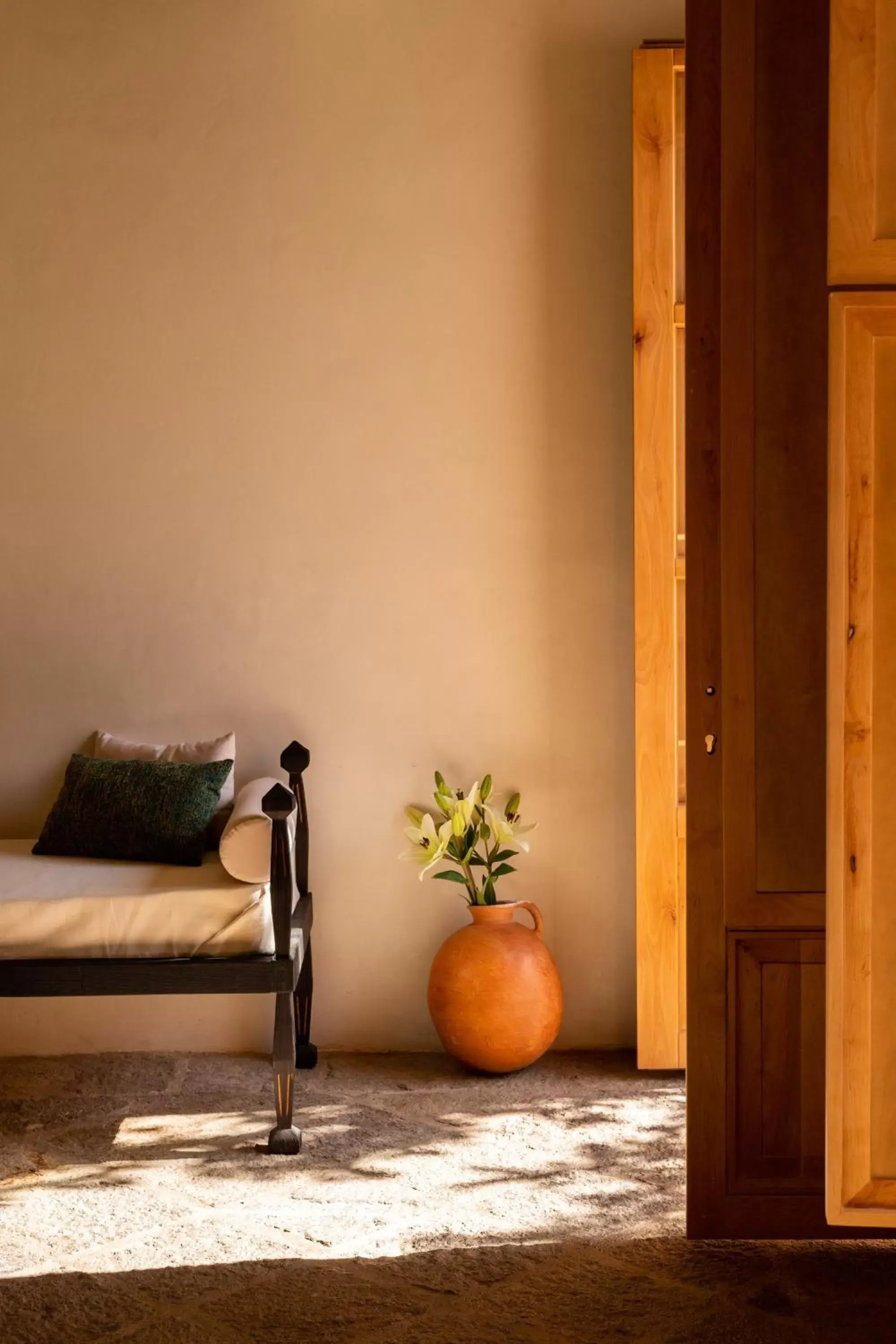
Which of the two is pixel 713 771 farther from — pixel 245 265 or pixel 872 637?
pixel 245 265

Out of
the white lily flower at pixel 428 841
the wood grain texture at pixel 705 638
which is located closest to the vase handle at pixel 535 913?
the white lily flower at pixel 428 841

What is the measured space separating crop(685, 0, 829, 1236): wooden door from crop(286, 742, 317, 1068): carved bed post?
137 cm

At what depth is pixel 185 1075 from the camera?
12.2 feet

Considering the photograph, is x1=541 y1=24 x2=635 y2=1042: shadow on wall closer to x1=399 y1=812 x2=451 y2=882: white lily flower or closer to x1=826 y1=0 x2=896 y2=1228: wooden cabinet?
x1=399 y1=812 x2=451 y2=882: white lily flower

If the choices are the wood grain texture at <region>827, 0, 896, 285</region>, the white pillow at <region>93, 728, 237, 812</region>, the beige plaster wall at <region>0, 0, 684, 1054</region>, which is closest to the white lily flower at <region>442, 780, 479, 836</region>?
the beige plaster wall at <region>0, 0, 684, 1054</region>

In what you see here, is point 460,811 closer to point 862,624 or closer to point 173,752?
point 173,752

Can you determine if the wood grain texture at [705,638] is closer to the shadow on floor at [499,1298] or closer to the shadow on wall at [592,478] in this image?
the shadow on floor at [499,1298]

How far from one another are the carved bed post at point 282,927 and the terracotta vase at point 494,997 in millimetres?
594

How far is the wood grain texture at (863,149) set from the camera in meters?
2.15

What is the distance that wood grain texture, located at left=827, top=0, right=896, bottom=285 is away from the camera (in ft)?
7.04

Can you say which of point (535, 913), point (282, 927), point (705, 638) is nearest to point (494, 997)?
point (535, 913)

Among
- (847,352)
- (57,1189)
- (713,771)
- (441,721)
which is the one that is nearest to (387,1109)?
(57,1189)

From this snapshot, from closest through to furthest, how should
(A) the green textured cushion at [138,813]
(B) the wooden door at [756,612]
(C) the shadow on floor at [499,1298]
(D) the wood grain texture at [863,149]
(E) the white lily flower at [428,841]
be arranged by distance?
1. (D) the wood grain texture at [863,149]
2. (C) the shadow on floor at [499,1298]
3. (B) the wooden door at [756,612]
4. (A) the green textured cushion at [138,813]
5. (E) the white lily flower at [428,841]

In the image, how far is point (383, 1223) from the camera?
9.07ft
